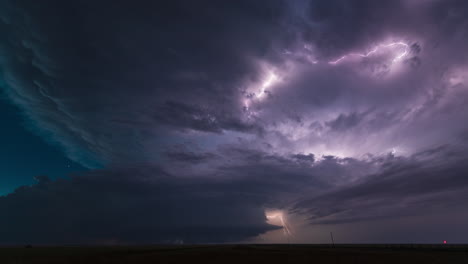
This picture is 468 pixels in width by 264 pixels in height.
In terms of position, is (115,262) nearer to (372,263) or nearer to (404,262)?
(372,263)

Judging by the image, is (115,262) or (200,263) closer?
(200,263)

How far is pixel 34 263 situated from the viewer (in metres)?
71.2

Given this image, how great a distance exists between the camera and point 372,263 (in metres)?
66.2

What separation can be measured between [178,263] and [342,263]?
140ft

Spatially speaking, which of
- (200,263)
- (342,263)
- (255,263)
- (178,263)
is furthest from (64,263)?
(342,263)

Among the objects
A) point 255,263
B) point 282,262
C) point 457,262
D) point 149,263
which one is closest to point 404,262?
point 457,262

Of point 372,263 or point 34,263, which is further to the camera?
point 34,263

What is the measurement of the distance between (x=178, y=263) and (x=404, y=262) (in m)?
59.9

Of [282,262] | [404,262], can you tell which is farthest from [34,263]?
[404,262]

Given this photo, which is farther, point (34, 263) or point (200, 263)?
point (34, 263)

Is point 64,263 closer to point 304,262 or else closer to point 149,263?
point 149,263

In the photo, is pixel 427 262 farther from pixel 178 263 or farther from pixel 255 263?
pixel 178 263

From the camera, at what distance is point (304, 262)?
6788cm

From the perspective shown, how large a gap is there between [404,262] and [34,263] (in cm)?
10106
